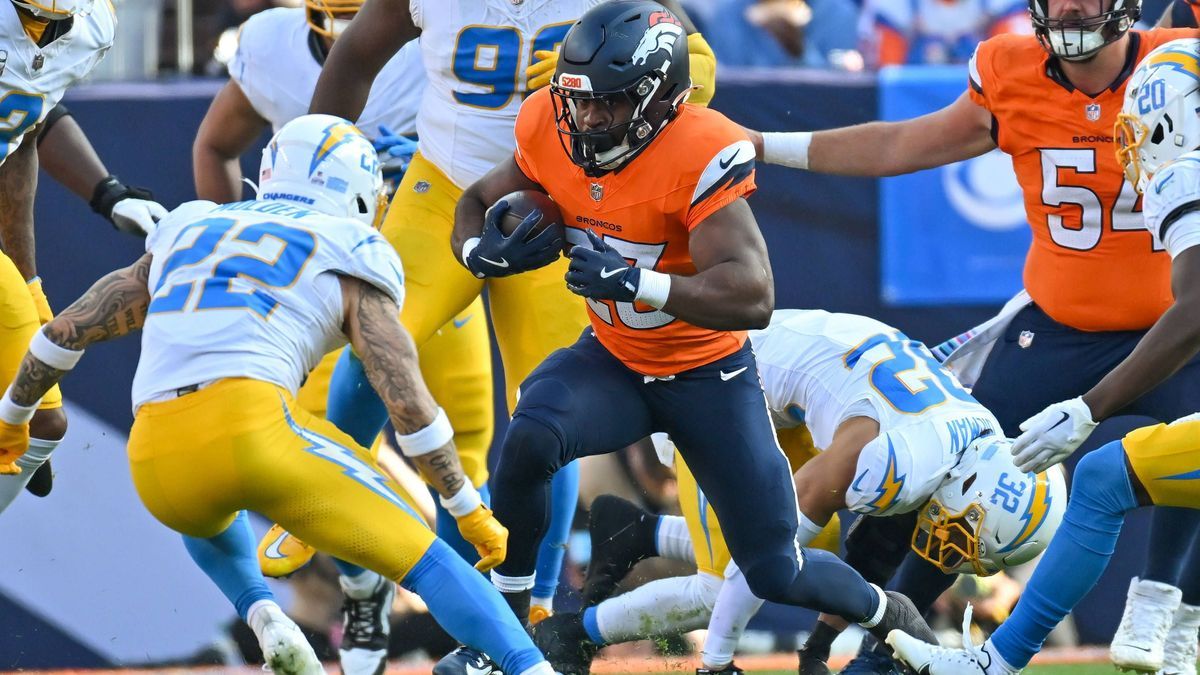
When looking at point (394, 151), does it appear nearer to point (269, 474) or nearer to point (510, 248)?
point (510, 248)

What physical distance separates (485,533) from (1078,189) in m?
2.13

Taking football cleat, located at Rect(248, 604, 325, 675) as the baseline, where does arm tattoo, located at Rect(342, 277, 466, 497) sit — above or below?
above

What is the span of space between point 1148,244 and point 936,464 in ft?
3.08

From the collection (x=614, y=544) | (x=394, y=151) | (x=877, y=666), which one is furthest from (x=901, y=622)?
(x=394, y=151)

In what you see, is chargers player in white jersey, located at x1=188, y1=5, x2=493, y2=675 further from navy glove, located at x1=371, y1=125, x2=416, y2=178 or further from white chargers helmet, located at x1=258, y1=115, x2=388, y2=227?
white chargers helmet, located at x1=258, y1=115, x2=388, y2=227

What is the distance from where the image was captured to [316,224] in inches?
164

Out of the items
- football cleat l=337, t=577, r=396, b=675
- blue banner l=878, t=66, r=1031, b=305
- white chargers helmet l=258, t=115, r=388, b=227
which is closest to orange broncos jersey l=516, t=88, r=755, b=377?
white chargers helmet l=258, t=115, r=388, b=227

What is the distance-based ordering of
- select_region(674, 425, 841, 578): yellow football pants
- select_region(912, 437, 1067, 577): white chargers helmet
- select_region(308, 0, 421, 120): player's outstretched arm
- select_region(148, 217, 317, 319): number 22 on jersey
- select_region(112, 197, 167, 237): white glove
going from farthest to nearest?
select_region(112, 197, 167, 237): white glove
select_region(308, 0, 421, 120): player's outstretched arm
select_region(674, 425, 841, 578): yellow football pants
select_region(912, 437, 1067, 577): white chargers helmet
select_region(148, 217, 317, 319): number 22 on jersey

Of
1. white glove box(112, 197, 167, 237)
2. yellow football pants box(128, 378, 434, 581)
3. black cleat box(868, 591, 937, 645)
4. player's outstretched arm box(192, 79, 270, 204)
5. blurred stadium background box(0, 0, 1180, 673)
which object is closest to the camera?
yellow football pants box(128, 378, 434, 581)

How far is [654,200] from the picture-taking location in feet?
13.8

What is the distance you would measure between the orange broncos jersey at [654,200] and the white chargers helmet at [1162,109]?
3.46 ft

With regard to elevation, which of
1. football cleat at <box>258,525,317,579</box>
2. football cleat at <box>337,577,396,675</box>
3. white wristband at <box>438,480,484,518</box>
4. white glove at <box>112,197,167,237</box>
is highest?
white wristband at <box>438,480,484,518</box>

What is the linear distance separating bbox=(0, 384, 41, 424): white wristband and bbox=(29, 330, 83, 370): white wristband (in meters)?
0.21

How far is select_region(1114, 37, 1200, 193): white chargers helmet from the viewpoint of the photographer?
4309 mm
